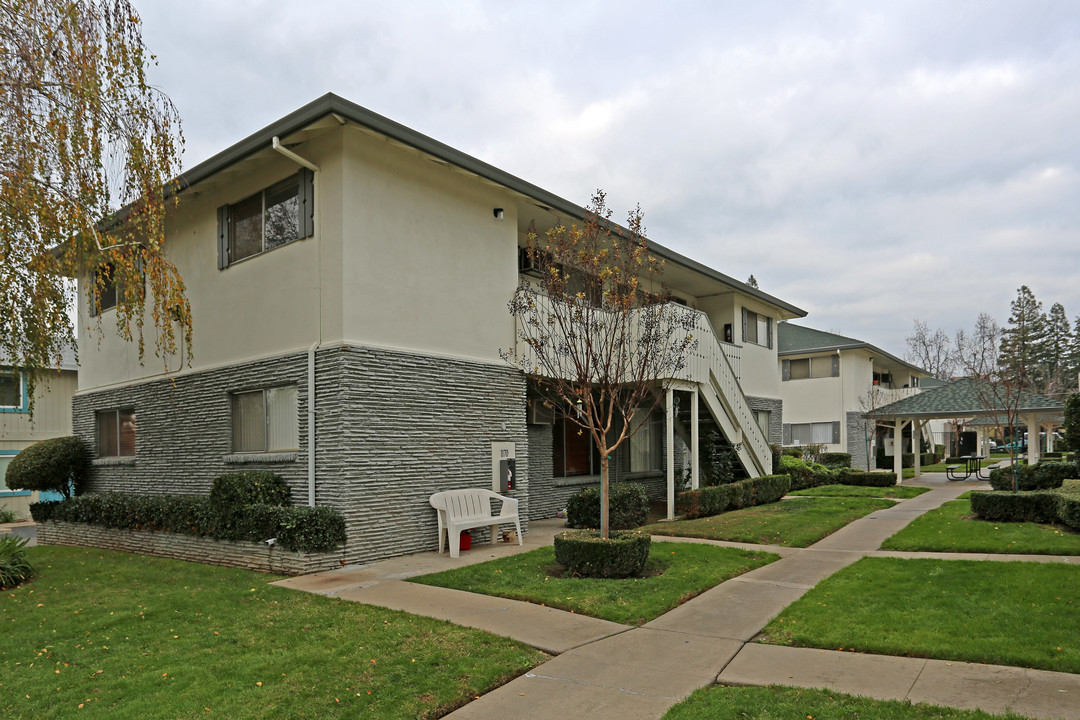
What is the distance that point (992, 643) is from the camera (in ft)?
19.6

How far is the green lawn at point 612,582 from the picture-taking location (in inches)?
303

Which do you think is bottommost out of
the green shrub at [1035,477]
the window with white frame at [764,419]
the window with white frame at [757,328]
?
the green shrub at [1035,477]

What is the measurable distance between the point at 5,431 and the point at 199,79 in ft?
60.4

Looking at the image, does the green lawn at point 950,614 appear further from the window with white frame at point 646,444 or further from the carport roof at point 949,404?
the carport roof at point 949,404

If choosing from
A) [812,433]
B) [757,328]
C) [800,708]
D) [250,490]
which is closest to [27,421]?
[250,490]

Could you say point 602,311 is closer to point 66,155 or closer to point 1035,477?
point 66,155

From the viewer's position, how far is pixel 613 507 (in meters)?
12.9

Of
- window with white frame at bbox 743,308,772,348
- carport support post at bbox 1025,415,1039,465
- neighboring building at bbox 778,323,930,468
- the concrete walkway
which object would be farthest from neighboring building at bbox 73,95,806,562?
neighboring building at bbox 778,323,930,468

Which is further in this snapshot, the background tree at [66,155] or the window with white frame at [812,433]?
the window with white frame at [812,433]

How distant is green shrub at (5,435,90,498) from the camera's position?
15.5m

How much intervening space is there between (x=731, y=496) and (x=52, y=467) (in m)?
15.1

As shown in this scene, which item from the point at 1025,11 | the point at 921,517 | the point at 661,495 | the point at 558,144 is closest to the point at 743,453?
the point at 661,495

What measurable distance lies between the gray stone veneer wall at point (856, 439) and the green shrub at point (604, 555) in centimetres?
2625

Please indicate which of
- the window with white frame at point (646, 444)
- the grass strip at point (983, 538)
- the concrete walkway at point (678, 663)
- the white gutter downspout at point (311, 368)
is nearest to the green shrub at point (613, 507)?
the concrete walkway at point (678, 663)
